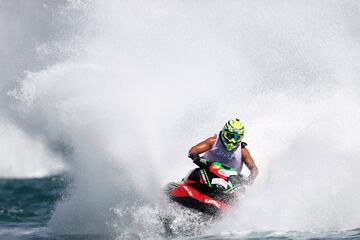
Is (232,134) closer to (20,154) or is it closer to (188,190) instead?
(188,190)

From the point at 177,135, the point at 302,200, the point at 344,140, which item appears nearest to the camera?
the point at 302,200

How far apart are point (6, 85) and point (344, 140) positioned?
1601 centimetres

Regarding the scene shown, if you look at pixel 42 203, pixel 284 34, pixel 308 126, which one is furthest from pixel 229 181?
pixel 284 34

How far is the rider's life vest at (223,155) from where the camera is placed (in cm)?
1136

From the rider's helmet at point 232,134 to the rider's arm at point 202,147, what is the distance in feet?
0.91

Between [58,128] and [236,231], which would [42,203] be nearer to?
[58,128]

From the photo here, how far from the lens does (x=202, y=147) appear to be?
37.2 feet

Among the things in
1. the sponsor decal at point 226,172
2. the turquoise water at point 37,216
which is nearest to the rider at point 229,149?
the sponsor decal at point 226,172

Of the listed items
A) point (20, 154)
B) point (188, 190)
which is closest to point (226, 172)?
point (188, 190)

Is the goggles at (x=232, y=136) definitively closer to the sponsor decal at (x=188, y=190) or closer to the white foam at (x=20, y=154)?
the sponsor decal at (x=188, y=190)

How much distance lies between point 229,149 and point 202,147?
0.44 metres

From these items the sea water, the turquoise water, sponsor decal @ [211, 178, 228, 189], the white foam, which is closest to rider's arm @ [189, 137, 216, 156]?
sponsor decal @ [211, 178, 228, 189]

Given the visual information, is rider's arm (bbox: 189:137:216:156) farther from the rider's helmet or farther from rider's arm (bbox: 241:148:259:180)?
rider's arm (bbox: 241:148:259:180)

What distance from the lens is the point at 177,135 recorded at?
1697 cm
